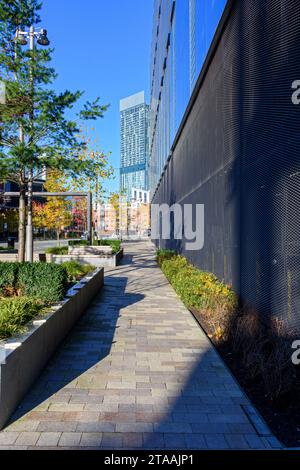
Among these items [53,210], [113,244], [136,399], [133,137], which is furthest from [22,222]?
[133,137]

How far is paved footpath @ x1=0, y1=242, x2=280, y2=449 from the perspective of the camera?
3291 mm

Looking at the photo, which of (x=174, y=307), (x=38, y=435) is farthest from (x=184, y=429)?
(x=174, y=307)

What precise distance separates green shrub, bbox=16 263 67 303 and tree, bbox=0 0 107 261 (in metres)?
3.11

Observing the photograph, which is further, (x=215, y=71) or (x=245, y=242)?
(x=215, y=71)

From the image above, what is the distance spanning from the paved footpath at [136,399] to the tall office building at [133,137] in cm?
11942

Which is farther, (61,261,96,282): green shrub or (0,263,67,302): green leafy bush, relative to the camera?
(61,261,96,282): green shrub

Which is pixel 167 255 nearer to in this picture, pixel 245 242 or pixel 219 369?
pixel 245 242

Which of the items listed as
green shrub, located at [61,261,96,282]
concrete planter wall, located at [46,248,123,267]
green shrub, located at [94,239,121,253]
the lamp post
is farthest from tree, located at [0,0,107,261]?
green shrub, located at [94,239,121,253]

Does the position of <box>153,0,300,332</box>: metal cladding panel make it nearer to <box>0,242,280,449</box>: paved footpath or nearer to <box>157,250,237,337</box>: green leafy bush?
<box>157,250,237,337</box>: green leafy bush

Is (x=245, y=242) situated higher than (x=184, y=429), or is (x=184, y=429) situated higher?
(x=245, y=242)

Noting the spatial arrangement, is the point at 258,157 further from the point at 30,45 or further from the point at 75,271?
the point at 30,45

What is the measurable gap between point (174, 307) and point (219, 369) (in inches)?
171

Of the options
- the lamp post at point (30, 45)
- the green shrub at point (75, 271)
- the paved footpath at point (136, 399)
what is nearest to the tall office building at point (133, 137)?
the lamp post at point (30, 45)

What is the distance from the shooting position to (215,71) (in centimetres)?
977
